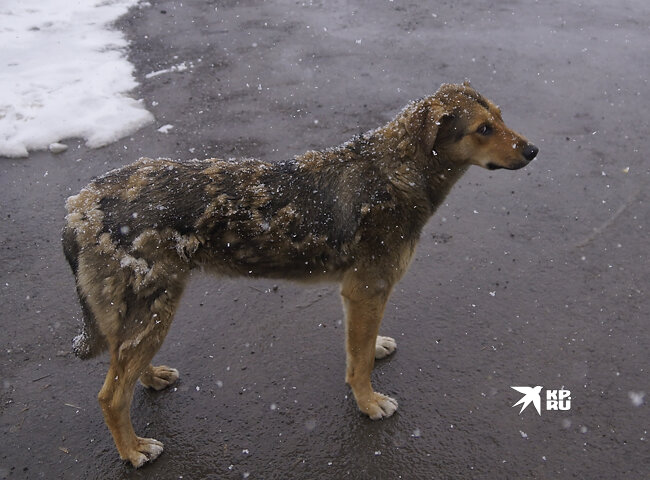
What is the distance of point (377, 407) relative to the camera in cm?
359

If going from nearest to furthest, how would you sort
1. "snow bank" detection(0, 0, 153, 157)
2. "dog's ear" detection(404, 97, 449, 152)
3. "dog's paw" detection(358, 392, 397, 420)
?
"dog's ear" detection(404, 97, 449, 152) < "dog's paw" detection(358, 392, 397, 420) < "snow bank" detection(0, 0, 153, 157)

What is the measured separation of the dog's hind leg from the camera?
3088 millimetres

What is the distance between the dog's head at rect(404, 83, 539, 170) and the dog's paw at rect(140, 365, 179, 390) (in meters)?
2.31

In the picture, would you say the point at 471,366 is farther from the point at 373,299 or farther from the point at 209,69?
the point at 209,69

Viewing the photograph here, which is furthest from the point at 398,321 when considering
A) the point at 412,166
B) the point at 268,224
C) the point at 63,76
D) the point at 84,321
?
the point at 63,76

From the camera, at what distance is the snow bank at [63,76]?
6.46 m

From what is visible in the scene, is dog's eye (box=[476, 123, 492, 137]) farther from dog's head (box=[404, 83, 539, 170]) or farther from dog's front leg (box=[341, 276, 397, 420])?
dog's front leg (box=[341, 276, 397, 420])

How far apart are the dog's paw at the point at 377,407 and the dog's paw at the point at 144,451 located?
130cm

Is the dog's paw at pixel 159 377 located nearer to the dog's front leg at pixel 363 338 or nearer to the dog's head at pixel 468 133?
the dog's front leg at pixel 363 338

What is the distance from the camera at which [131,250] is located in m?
2.95

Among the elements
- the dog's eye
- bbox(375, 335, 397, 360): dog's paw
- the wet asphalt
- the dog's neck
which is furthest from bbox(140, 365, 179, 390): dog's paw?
the dog's eye

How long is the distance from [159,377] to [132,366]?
2.30ft

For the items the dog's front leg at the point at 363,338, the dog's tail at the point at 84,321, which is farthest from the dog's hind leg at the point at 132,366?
the dog's front leg at the point at 363,338

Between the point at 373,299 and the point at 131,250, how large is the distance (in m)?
1.44
